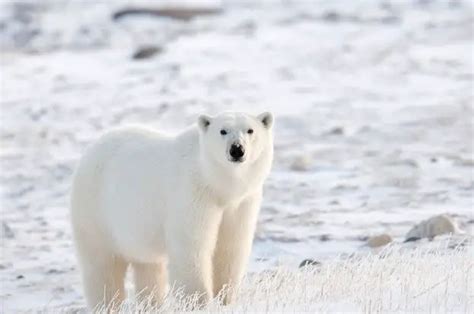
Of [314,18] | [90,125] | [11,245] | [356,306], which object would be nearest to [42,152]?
[90,125]

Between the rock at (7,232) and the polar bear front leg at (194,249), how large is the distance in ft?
12.0

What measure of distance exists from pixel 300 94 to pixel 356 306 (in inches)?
492

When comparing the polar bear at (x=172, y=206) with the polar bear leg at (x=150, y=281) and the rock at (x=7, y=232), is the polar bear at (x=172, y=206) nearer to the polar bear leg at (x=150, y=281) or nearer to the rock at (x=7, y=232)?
the polar bear leg at (x=150, y=281)

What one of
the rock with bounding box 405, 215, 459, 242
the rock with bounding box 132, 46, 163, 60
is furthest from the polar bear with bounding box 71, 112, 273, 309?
the rock with bounding box 132, 46, 163, 60

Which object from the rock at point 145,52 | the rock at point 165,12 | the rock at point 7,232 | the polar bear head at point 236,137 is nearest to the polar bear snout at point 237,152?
the polar bear head at point 236,137

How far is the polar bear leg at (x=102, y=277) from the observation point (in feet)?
20.2

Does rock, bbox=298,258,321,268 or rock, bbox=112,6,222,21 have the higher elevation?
rock, bbox=298,258,321,268

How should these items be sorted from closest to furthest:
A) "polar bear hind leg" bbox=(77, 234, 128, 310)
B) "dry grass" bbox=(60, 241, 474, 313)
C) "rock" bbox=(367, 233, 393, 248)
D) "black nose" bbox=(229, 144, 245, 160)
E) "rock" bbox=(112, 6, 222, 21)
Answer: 1. "dry grass" bbox=(60, 241, 474, 313)
2. "black nose" bbox=(229, 144, 245, 160)
3. "polar bear hind leg" bbox=(77, 234, 128, 310)
4. "rock" bbox=(367, 233, 393, 248)
5. "rock" bbox=(112, 6, 222, 21)

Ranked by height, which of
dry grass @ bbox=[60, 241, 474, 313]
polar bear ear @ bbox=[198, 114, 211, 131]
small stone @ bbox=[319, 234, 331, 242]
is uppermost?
polar bear ear @ bbox=[198, 114, 211, 131]

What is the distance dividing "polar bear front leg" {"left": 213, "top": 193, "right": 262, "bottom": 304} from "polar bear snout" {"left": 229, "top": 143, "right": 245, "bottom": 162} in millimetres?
372

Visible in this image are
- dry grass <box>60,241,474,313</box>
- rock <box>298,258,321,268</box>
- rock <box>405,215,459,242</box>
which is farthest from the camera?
rock <box>405,215,459,242</box>

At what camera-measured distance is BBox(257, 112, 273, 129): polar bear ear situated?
5566mm

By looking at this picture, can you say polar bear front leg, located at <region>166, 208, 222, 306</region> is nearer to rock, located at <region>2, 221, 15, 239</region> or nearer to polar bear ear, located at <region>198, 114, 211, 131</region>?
polar bear ear, located at <region>198, 114, 211, 131</region>

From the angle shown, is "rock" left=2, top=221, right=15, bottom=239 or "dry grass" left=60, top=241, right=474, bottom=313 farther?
"rock" left=2, top=221, right=15, bottom=239
